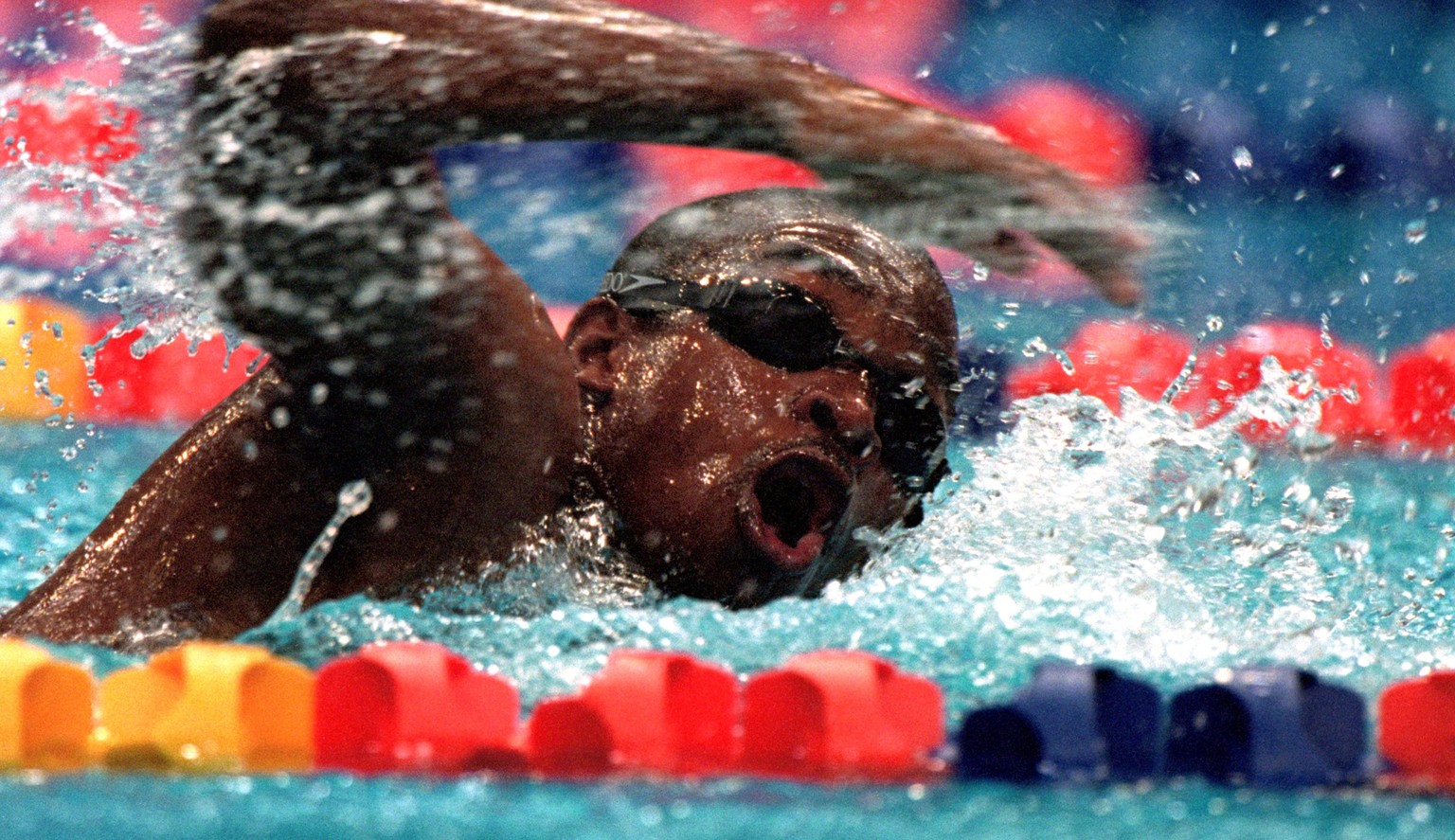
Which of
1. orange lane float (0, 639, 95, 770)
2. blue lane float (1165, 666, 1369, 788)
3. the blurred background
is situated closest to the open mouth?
blue lane float (1165, 666, 1369, 788)

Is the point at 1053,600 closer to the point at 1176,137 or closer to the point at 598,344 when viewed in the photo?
the point at 598,344

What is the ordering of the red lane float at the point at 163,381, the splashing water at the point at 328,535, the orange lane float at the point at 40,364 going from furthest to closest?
the orange lane float at the point at 40,364 → the red lane float at the point at 163,381 → the splashing water at the point at 328,535

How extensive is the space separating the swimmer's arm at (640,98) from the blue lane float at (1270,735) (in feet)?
1.28

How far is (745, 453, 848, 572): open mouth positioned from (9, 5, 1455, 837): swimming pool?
8cm

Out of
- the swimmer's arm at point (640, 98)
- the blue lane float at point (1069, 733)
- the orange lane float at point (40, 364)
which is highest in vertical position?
the swimmer's arm at point (640, 98)

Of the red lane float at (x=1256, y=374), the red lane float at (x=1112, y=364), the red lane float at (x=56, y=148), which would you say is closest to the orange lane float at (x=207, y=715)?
the red lane float at (x=1256, y=374)

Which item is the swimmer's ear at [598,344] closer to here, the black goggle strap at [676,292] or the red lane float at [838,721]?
the black goggle strap at [676,292]

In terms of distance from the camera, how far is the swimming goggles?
157 cm

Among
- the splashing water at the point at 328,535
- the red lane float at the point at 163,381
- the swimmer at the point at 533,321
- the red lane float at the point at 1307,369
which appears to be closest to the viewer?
the swimmer at the point at 533,321

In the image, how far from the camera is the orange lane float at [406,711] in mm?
1103

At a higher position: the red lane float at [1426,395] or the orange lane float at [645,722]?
the orange lane float at [645,722]

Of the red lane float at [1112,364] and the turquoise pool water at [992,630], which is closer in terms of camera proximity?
the turquoise pool water at [992,630]

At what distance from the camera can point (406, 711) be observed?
1111 millimetres

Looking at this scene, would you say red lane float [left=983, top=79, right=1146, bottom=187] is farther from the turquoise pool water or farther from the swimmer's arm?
the swimmer's arm
